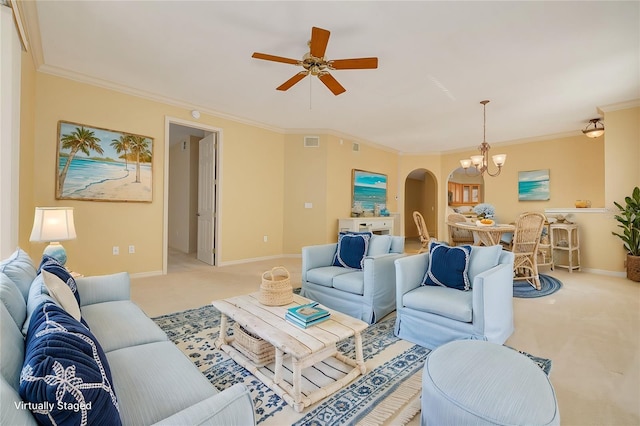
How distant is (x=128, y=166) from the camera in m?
4.12

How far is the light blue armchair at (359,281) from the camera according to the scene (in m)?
2.64

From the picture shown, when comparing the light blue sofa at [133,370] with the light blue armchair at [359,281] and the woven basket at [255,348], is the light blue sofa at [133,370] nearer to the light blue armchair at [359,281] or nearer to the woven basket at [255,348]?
the woven basket at [255,348]

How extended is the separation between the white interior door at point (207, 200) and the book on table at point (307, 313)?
12.3 ft

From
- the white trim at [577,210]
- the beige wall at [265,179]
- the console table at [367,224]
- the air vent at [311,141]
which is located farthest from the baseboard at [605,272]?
the air vent at [311,141]

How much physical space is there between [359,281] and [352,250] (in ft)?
1.69

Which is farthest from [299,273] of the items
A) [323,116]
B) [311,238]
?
[323,116]

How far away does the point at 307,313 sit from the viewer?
71.9 inches

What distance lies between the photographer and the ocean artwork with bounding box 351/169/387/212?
6.76m

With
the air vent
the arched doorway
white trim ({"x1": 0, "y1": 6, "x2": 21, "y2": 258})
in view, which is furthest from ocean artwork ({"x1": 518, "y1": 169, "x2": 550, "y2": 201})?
white trim ({"x1": 0, "y1": 6, "x2": 21, "y2": 258})

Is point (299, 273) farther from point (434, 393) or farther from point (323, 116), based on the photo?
point (434, 393)

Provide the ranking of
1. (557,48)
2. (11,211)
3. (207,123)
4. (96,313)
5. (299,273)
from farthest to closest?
(207,123) < (299,273) < (557,48) < (11,211) < (96,313)

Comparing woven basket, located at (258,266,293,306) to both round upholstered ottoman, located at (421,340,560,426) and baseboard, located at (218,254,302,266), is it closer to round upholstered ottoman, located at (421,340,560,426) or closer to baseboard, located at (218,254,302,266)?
round upholstered ottoman, located at (421,340,560,426)

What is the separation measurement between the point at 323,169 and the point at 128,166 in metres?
3.40

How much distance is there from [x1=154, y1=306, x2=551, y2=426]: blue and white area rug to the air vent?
426cm
